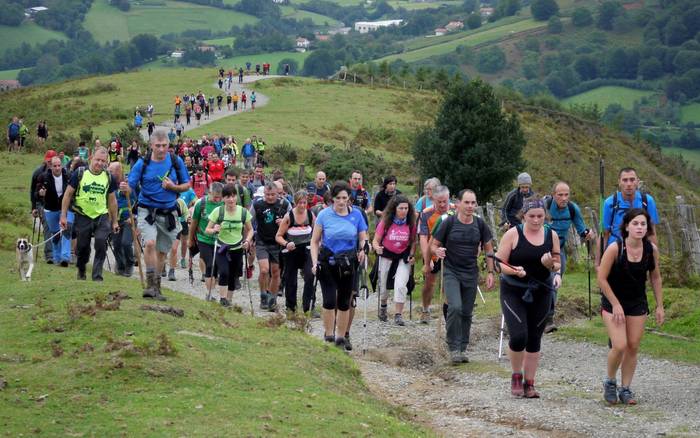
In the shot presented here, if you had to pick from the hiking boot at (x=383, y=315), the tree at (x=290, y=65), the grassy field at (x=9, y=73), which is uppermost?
the hiking boot at (x=383, y=315)

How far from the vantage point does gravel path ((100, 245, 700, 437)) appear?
1134cm

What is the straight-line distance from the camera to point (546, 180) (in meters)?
69.0

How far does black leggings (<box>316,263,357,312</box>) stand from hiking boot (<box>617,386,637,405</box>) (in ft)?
13.3

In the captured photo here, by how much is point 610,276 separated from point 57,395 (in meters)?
5.71

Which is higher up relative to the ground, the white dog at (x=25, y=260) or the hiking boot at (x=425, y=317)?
the white dog at (x=25, y=260)

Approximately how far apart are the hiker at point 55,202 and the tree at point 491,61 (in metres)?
165

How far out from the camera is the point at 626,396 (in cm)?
1214

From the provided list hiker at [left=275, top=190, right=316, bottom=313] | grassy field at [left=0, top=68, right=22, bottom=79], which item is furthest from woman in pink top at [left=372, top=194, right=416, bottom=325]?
grassy field at [left=0, top=68, right=22, bottom=79]

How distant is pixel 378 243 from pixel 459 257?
2809 mm

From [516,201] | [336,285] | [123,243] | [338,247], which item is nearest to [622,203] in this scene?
[516,201]

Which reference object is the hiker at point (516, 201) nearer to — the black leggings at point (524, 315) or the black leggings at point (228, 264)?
the black leggings at point (228, 264)

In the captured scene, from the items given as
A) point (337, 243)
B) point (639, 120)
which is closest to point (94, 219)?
point (337, 243)

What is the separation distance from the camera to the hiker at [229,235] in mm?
16906

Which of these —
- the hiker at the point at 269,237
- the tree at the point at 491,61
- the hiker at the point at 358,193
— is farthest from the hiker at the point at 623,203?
the tree at the point at 491,61
